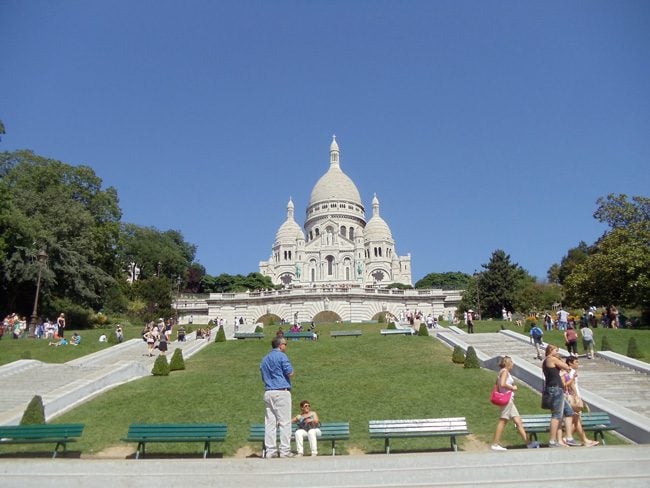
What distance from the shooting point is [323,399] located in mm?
15234

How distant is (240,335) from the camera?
104 ft

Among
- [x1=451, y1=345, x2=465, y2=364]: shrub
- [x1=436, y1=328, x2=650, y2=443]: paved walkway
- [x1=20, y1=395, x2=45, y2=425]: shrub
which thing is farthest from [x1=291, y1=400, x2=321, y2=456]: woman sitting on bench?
[x1=451, y1=345, x2=465, y2=364]: shrub

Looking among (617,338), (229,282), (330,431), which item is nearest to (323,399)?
(330,431)

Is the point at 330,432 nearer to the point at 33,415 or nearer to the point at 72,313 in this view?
the point at 33,415

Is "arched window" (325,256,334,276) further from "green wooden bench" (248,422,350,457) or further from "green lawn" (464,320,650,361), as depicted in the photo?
"green wooden bench" (248,422,350,457)

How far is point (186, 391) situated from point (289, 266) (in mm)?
84388

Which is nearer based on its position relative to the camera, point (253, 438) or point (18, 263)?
point (253, 438)

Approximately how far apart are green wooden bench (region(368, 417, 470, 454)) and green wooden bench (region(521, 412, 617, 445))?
3.72ft

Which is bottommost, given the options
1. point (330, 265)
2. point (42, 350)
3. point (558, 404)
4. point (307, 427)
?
point (307, 427)

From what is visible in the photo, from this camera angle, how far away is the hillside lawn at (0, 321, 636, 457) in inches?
453

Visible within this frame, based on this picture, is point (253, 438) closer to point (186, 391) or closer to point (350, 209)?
point (186, 391)

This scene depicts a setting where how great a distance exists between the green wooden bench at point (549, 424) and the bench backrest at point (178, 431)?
17.6ft

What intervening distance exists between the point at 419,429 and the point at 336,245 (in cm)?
8579

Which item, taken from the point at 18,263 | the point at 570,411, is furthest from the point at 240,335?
the point at 570,411
